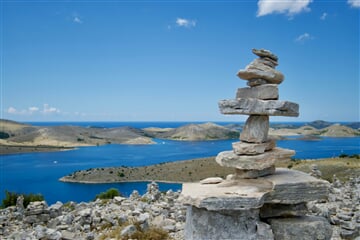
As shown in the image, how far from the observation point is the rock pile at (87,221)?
33.2 ft

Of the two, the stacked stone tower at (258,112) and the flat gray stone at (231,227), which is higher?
the stacked stone tower at (258,112)

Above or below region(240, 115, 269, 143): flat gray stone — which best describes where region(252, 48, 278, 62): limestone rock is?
above

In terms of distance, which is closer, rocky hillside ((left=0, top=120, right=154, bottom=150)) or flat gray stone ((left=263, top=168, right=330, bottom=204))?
flat gray stone ((left=263, top=168, right=330, bottom=204))

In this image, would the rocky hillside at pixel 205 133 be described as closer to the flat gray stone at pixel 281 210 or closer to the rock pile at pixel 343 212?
the rock pile at pixel 343 212

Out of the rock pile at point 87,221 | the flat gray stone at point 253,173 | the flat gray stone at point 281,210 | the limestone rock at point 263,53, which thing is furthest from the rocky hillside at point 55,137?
the flat gray stone at point 281,210

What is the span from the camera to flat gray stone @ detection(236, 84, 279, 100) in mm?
8461

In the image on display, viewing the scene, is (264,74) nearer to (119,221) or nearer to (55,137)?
(119,221)

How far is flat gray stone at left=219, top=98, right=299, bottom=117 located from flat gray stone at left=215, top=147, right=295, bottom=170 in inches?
42.4

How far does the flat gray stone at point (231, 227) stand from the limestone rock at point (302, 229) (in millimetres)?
370

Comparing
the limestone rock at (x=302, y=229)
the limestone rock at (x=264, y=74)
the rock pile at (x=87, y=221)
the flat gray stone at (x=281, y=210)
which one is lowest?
the rock pile at (x=87, y=221)

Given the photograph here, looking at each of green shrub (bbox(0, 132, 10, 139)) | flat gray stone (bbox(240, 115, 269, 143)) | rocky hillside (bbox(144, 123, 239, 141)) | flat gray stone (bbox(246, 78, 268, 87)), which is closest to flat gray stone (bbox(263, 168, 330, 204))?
flat gray stone (bbox(240, 115, 269, 143))

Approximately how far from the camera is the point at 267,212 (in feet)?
26.4

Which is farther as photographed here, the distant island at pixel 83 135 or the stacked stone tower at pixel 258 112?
the distant island at pixel 83 135

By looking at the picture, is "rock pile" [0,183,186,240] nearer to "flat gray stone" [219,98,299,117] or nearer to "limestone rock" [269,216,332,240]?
"limestone rock" [269,216,332,240]
